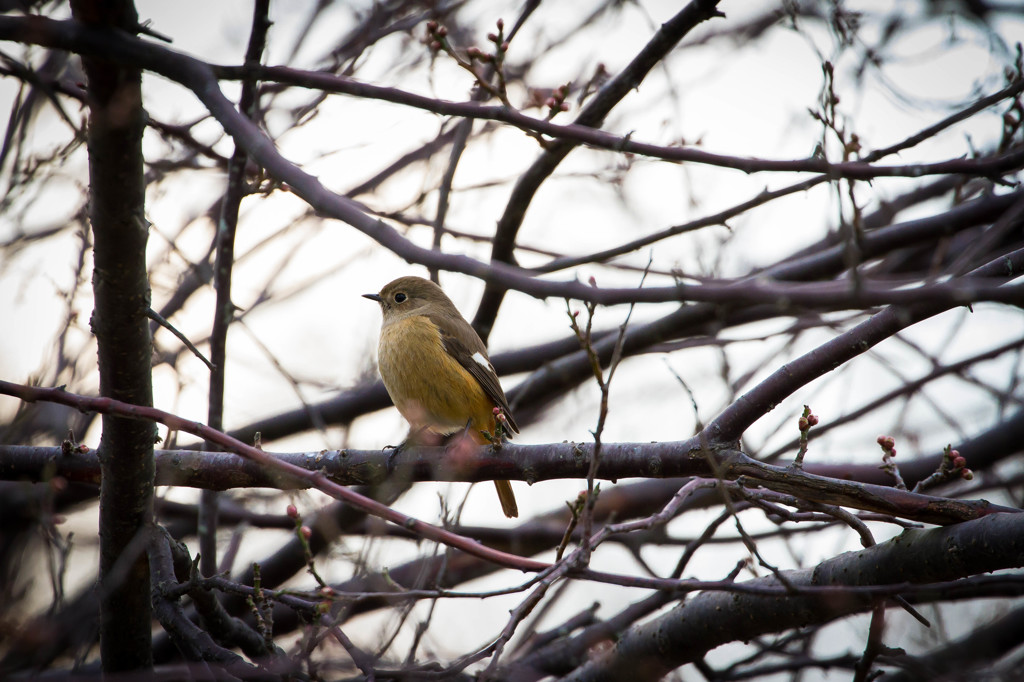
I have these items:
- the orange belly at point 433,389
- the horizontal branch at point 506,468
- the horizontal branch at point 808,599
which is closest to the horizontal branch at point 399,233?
the horizontal branch at point 506,468

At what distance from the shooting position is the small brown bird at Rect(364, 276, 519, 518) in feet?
17.0

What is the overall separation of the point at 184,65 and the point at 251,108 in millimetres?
1993

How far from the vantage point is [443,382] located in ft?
17.0

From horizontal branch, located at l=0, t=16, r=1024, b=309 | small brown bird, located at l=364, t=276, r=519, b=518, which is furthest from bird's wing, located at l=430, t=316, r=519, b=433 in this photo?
horizontal branch, located at l=0, t=16, r=1024, b=309

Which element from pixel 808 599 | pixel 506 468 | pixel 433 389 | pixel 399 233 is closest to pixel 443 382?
pixel 433 389

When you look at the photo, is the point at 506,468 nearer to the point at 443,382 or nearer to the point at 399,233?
the point at 443,382

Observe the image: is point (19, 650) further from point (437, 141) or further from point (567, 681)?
point (437, 141)

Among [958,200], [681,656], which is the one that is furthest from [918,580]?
[958,200]

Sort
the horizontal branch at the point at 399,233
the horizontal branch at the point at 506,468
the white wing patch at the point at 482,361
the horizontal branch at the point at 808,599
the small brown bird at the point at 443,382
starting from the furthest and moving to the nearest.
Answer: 1. the white wing patch at the point at 482,361
2. the small brown bird at the point at 443,382
3. the horizontal branch at the point at 808,599
4. the horizontal branch at the point at 506,468
5. the horizontal branch at the point at 399,233

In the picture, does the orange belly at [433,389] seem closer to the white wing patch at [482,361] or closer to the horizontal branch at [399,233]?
the white wing patch at [482,361]

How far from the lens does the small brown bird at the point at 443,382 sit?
17.0ft

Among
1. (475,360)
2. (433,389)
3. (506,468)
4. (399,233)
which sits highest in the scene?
(475,360)

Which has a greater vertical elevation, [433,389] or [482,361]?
[482,361]

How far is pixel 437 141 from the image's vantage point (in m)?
5.86
